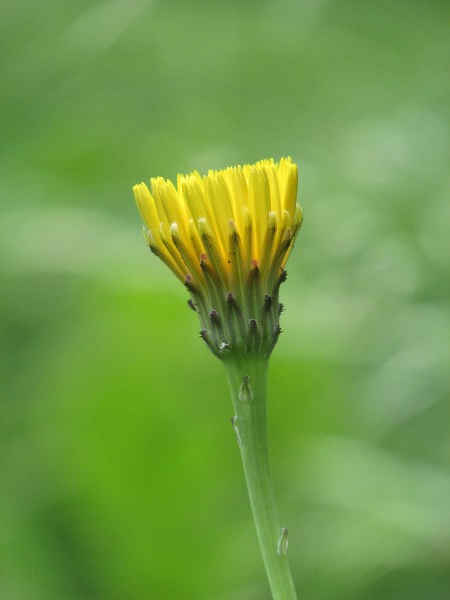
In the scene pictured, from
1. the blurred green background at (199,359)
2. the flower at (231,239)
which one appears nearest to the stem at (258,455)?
the flower at (231,239)

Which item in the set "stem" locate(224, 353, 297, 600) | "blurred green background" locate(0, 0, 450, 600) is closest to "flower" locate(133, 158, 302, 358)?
"stem" locate(224, 353, 297, 600)

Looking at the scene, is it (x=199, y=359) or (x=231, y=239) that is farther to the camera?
(x=199, y=359)

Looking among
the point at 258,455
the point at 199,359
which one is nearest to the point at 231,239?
the point at 258,455

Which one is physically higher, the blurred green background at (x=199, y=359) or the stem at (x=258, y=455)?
the blurred green background at (x=199, y=359)

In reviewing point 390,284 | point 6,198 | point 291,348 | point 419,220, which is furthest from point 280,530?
point 6,198

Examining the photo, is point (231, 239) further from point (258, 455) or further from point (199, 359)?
point (199, 359)

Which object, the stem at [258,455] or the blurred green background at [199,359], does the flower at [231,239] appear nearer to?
the stem at [258,455]
